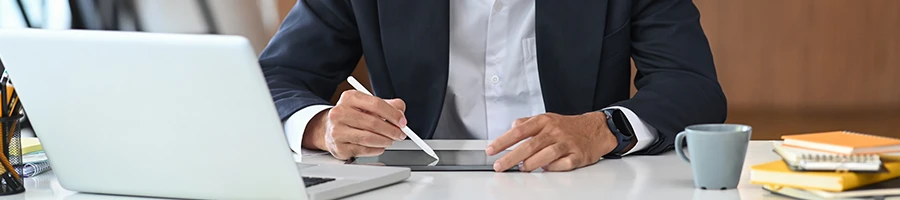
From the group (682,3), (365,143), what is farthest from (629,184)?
(682,3)

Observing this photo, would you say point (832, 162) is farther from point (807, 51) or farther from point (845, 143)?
point (807, 51)

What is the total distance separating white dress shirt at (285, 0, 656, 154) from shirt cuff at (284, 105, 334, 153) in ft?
1.25

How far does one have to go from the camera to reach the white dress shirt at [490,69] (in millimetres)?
1748

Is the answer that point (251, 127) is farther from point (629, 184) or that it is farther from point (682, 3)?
point (682, 3)

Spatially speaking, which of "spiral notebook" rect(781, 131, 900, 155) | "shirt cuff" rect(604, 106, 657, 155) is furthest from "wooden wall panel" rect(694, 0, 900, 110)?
"spiral notebook" rect(781, 131, 900, 155)

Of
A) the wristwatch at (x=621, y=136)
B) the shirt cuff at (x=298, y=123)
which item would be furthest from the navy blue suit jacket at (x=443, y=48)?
the wristwatch at (x=621, y=136)

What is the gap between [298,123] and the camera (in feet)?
4.69

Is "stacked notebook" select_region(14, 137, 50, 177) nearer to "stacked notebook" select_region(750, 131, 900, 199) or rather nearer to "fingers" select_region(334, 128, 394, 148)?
"fingers" select_region(334, 128, 394, 148)

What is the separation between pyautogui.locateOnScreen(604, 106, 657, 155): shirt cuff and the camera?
4.42 feet

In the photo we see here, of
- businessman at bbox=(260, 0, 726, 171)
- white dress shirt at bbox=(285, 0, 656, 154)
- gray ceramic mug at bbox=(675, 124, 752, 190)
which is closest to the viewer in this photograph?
gray ceramic mug at bbox=(675, 124, 752, 190)

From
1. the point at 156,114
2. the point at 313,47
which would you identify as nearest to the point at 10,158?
the point at 156,114

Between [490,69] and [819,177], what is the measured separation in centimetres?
88

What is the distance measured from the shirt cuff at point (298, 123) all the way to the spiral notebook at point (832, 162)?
68 centimetres

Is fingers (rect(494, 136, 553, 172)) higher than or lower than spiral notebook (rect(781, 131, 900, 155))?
lower
